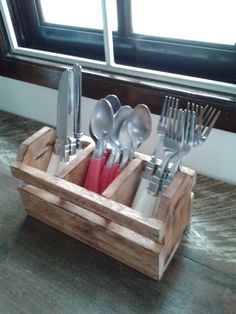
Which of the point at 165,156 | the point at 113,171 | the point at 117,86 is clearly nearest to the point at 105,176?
the point at 113,171

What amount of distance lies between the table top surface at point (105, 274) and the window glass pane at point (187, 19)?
1.13 feet

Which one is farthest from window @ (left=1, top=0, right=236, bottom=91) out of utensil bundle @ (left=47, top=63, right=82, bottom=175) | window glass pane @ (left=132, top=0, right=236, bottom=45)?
utensil bundle @ (left=47, top=63, right=82, bottom=175)

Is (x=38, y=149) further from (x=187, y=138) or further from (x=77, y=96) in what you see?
(x=187, y=138)

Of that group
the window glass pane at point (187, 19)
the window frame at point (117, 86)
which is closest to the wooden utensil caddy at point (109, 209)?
the window frame at point (117, 86)

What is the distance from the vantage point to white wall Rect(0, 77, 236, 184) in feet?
2.02

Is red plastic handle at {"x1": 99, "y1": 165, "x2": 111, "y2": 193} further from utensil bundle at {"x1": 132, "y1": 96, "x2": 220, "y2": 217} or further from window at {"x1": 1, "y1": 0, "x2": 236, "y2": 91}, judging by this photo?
window at {"x1": 1, "y1": 0, "x2": 236, "y2": 91}

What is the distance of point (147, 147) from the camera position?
0.72 metres

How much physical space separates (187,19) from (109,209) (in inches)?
16.9

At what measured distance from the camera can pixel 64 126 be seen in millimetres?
510

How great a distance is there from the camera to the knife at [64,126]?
0.48 m

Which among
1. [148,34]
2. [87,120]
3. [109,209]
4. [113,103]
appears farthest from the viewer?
[87,120]

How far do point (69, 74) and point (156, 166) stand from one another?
0.21m


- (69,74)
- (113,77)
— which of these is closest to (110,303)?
(69,74)

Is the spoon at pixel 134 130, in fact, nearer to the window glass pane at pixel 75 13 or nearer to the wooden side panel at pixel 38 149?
the wooden side panel at pixel 38 149
